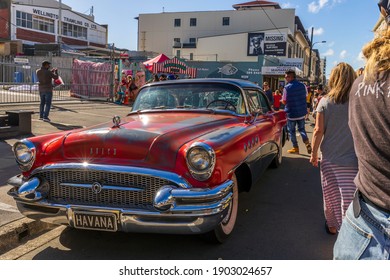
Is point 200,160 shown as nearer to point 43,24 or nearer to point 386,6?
point 386,6

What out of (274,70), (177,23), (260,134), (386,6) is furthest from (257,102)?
(177,23)

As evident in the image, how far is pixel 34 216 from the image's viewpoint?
3297 mm

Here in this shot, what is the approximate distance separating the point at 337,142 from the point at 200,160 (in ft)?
4.45

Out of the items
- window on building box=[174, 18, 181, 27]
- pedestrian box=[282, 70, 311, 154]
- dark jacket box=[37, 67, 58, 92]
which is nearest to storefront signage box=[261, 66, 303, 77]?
dark jacket box=[37, 67, 58, 92]

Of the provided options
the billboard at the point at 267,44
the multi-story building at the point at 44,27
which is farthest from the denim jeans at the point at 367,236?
the billboard at the point at 267,44

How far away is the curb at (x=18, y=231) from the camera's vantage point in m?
3.46

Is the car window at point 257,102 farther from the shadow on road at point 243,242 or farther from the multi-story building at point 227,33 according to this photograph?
the multi-story building at point 227,33

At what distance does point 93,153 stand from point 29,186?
631mm

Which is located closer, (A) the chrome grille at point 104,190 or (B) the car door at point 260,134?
(A) the chrome grille at point 104,190

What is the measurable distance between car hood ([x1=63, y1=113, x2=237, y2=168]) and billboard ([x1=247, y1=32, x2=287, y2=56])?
42.2 meters

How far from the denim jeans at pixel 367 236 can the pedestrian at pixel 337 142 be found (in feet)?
5.48

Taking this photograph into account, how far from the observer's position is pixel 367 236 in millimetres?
1540

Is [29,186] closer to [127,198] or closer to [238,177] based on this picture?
[127,198]

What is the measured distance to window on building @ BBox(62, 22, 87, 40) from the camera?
4897 centimetres
